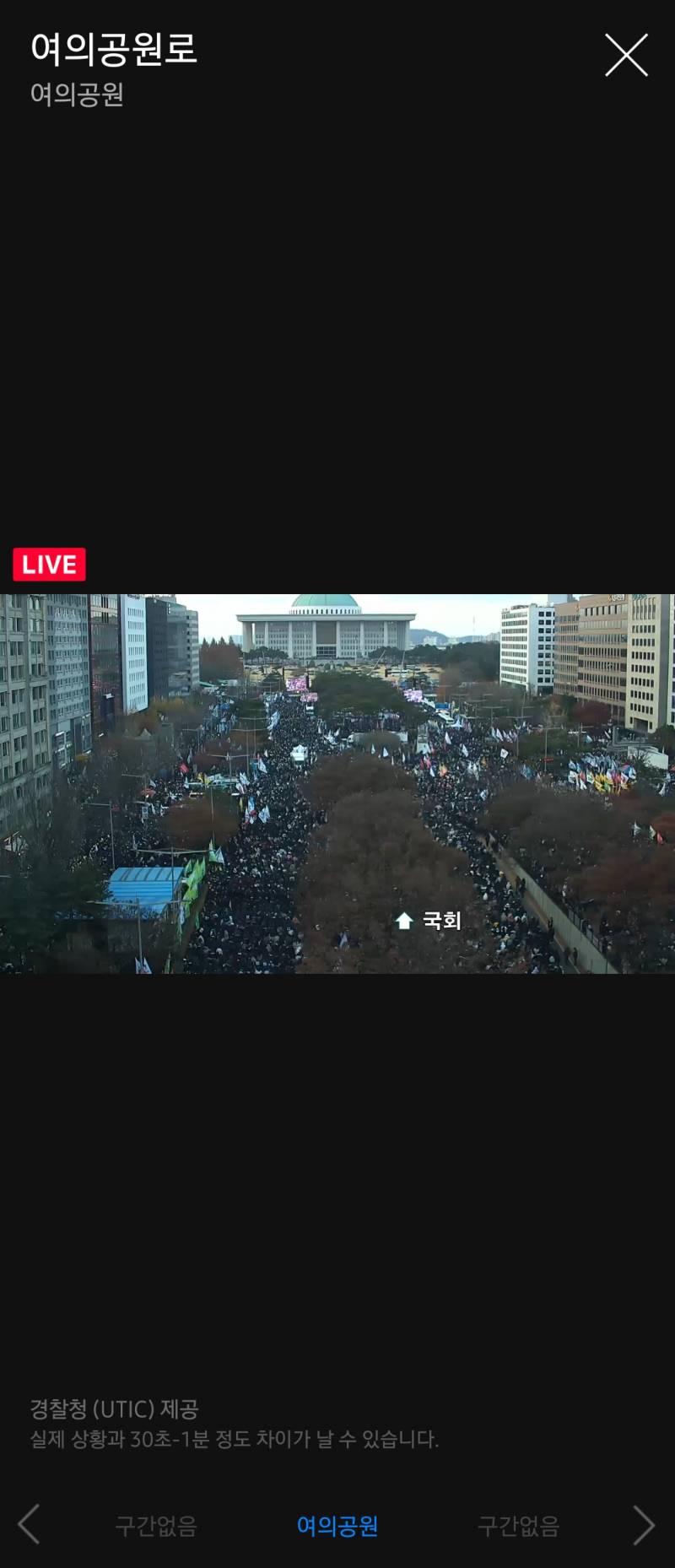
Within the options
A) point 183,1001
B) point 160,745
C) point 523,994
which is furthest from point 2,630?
point 523,994

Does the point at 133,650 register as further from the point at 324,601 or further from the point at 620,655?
the point at 620,655

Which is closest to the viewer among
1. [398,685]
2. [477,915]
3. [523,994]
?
[523,994]

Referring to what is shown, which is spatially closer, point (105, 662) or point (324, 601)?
point (324, 601)

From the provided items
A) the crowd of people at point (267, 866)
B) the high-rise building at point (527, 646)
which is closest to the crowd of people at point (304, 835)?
the crowd of people at point (267, 866)

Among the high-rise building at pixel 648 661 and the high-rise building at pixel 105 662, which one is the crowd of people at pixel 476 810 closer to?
the high-rise building at pixel 648 661

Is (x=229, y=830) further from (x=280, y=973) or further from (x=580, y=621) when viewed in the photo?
(x=580, y=621)

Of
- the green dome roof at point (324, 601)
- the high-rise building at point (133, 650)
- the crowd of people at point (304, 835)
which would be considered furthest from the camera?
the crowd of people at point (304, 835)

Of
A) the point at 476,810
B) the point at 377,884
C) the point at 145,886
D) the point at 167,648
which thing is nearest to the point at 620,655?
the point at 476,810
